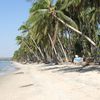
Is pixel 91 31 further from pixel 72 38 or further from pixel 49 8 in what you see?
pixel 49 8

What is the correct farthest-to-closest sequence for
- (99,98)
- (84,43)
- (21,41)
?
(21,41)
(84,43)
(99,98)

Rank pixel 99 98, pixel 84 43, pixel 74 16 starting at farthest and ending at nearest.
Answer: pixel 84 43
pixel 74 16
pixel 99 98

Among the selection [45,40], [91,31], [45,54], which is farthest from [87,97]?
[45,54]

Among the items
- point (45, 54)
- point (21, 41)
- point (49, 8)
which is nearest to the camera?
point (49, 8)

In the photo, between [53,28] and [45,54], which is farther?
[45,54]

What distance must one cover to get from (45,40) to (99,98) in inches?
1876

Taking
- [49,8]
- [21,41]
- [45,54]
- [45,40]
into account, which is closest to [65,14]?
[49,8]

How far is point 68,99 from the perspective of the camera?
40.2ft

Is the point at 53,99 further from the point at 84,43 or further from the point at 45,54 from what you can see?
the point at 45,54

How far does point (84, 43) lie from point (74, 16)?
21.0m

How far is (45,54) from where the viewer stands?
84.8 meters

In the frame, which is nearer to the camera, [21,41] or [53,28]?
[53,28]

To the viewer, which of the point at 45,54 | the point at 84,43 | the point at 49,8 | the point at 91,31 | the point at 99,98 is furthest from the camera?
the point at 45,54

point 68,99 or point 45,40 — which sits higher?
point 45,40
